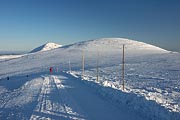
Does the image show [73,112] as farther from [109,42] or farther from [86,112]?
[109,42]

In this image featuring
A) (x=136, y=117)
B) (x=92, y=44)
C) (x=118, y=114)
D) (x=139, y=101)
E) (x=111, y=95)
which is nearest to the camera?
(x=136, y=117)

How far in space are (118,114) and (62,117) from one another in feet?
9.36

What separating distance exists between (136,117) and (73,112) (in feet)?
11.2

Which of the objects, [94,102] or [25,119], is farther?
[94,102]

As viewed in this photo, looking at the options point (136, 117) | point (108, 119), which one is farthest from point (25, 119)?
point (136, 117)

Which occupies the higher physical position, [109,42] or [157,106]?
[109,42]

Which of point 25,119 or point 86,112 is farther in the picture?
point 86,112

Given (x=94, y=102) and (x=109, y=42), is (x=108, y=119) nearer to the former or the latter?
(x=94, y=102)

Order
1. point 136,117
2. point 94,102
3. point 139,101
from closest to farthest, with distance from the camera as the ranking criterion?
1. point 136,117
2. point 139,101
3. point 94,102

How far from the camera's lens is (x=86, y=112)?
14438 millimetres

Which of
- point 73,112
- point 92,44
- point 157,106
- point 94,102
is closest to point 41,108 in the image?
point 73,112

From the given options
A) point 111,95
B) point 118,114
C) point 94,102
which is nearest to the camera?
point 118,114

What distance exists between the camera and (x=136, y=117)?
13.0 metres

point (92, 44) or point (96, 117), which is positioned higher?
point (92, 44)
